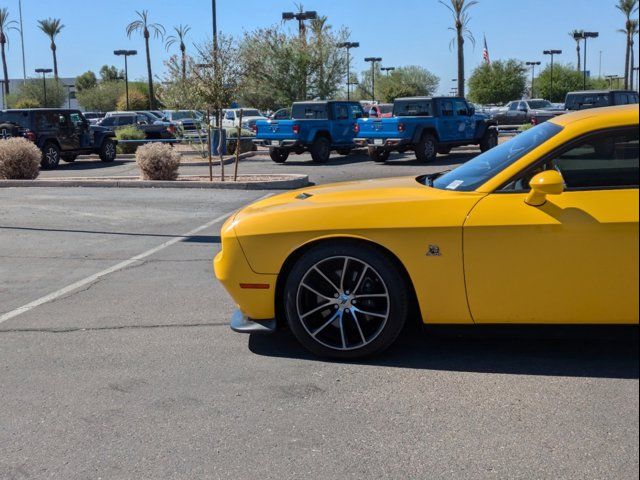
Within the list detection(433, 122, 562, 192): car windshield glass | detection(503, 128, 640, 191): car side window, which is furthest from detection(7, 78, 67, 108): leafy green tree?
detection(503, 128, 640, 191): car side window

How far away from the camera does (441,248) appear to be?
4.45 meters

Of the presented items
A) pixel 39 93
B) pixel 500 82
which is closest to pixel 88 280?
pixel 500 82

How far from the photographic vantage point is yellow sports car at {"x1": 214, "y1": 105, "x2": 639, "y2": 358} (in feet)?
12.9

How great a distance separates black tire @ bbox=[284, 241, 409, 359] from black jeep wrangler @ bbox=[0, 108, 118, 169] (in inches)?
792

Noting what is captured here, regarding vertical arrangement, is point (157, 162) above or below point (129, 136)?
below

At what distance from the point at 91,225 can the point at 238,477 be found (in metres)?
8.71

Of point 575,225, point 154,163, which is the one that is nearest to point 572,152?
point 575,225

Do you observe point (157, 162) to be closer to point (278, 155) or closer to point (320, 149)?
point (278, 155)

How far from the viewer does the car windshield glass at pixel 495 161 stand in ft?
14.6

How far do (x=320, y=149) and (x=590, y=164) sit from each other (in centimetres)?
2004

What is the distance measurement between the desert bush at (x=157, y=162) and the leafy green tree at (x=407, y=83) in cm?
5992

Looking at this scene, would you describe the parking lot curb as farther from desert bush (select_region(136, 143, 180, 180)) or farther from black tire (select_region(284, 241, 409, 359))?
black tire (select_region(284, 241, 409, 359))

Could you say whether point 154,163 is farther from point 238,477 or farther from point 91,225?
point 238,477

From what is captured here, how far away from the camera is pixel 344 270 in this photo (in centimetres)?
471
